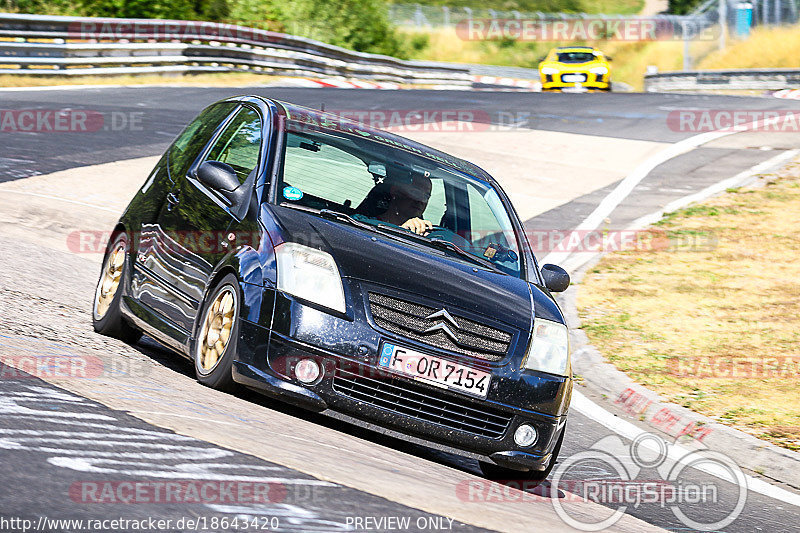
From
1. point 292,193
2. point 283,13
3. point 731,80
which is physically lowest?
point 731,80

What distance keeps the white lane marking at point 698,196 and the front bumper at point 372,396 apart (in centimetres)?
719

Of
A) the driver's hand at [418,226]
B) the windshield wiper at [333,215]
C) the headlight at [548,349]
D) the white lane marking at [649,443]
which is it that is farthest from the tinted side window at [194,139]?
the white lane marking at [649,443]

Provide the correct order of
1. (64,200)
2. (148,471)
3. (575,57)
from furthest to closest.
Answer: (575,57) → (64,200) → (148,471)

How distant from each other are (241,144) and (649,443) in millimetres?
3274

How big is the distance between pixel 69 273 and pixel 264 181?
3733 mm

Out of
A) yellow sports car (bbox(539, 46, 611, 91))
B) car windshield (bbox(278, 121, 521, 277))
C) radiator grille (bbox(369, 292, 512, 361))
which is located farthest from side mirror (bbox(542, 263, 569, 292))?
yellow sports car (bbox(539, 46, 611, 91))

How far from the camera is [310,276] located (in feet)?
18.6

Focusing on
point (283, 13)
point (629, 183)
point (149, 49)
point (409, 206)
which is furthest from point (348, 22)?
point (409, 206)

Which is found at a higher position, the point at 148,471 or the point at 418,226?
the point at 418,226

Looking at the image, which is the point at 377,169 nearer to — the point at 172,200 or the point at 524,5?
the point at 172,200

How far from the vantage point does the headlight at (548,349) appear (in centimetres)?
585

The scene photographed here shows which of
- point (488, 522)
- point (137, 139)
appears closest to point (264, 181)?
point (488, 522)

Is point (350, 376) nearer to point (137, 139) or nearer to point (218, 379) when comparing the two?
point (218, 379)

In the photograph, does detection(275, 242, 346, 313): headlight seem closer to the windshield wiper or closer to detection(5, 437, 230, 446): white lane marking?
the windshield wiper
